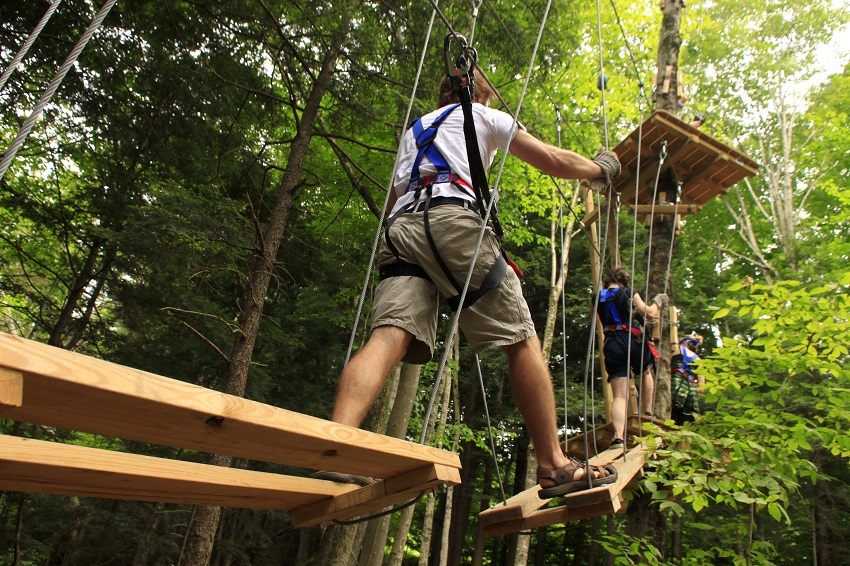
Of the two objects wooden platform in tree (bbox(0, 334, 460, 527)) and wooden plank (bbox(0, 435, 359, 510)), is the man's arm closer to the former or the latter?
wooden platform in tree (bbox(0, 334, 460, 527))

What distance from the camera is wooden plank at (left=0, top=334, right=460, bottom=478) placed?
38.7 inches

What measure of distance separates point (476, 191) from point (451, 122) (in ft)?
0.99

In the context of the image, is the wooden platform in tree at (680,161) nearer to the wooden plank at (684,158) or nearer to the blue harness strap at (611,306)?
the wooden plank at (684,158)

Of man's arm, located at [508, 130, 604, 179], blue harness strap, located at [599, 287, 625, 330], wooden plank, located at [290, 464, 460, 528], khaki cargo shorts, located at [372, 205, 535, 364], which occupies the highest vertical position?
blue harness strap, located at [599, 287, 625, 330]

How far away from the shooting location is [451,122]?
246cm

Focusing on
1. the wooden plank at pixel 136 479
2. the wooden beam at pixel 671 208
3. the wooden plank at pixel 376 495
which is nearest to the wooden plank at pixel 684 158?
the wooden beam at pixel 671 208

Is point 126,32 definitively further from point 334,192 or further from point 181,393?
point 181,393

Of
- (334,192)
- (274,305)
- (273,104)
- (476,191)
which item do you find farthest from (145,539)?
(476,191)

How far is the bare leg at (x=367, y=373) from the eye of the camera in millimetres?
1955

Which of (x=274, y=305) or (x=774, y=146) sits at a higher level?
(x=774, y=146)

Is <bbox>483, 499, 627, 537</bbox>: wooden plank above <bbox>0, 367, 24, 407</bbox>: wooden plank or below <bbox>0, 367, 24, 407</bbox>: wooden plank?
above

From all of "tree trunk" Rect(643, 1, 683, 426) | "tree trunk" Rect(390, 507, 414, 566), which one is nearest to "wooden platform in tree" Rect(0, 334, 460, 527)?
"tree trunk" Rect(643, 1, 683, 426)

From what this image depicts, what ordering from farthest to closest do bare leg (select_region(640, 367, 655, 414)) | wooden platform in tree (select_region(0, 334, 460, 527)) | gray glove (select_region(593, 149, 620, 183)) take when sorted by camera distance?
bare leg (select_region(640, 367, 655, 414)) < gray glove (select_region(593, 149, 620, 183)) < wooden platform in tree (select_region(0, 334, 460, 527))

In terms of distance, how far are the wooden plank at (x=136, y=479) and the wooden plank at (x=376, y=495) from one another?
0.12ft
